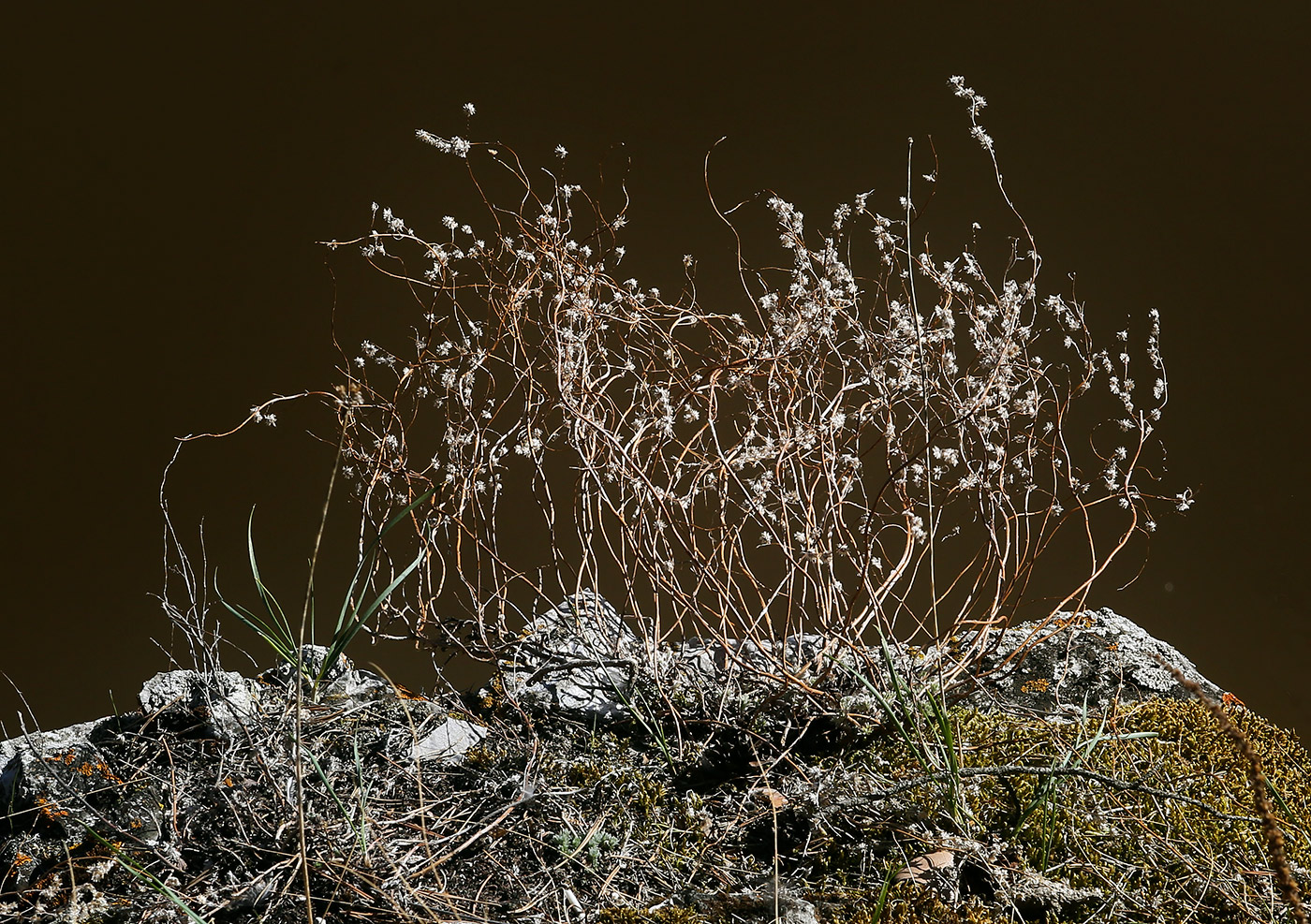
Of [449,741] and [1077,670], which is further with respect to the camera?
[1077,670]

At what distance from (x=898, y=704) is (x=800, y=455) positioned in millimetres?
510

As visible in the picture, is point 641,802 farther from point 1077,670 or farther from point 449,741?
point 1077,670

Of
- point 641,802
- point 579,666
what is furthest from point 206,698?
point 641,802

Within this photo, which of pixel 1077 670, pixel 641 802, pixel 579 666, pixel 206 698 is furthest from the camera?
pixel 1077 670

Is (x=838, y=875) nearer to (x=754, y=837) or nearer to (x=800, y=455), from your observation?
(x=754, y=837)

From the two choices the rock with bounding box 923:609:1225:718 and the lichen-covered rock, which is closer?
the lichen-covered rock

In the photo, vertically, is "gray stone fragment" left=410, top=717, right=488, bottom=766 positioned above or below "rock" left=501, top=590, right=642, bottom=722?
below

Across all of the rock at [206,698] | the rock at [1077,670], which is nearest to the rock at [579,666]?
the rock at [206,698]

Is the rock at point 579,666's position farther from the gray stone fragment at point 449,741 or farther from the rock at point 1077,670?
the rock at point 1077,670

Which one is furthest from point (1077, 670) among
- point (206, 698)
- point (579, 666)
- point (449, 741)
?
point (206, 698)

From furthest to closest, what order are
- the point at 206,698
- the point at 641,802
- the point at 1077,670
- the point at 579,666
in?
1. the point at 1077,670
2. the point at 579,666
3. the point at 206,698
4. the point at 641,802

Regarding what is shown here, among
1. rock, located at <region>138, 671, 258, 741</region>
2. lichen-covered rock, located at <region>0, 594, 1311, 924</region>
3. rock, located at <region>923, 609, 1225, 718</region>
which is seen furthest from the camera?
rock, located at <region>923, 609, 1225, 718</region>

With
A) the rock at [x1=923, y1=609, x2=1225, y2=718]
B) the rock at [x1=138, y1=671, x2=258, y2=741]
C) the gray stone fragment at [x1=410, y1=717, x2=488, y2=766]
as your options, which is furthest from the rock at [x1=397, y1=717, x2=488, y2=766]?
the rock at [x1=923, y1=609, x2=1225, y2=718]

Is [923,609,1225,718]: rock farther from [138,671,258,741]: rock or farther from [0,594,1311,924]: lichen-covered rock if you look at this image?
[138,671,258,741]: rock
